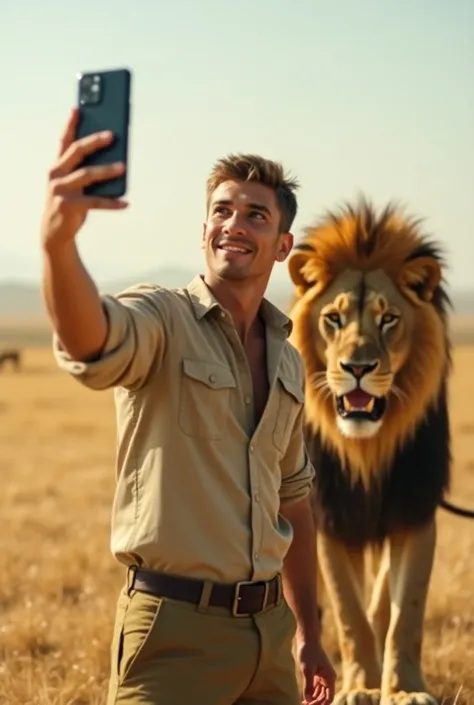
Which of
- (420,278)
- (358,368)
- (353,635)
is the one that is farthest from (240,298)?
(353,635)

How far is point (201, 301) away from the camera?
3043 mm

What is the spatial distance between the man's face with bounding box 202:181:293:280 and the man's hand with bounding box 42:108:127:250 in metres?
0.72

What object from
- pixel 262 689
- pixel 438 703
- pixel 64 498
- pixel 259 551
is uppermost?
pixel 259 551

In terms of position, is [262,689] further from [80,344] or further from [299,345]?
[299,345]

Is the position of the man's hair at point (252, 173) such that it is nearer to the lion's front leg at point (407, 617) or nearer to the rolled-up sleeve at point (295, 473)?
the rolled-up sleeve at point (295, 473)

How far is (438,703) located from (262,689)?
203 cm

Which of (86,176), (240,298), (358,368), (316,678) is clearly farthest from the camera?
(358,368)

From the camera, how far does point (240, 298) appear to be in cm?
314

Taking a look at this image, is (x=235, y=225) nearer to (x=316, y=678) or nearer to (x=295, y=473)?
(x=295, y=473)

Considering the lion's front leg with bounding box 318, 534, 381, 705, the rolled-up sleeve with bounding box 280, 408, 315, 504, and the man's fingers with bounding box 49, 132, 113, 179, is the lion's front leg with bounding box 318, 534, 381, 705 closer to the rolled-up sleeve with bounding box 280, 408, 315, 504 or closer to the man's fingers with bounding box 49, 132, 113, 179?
the rolled-up sleeve with bounding box 280, 408, 315, 504

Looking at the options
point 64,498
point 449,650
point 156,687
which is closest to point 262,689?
point 156,687

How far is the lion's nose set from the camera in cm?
471

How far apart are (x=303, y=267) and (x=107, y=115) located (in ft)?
8.55

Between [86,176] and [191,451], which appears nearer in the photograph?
[86,176]
